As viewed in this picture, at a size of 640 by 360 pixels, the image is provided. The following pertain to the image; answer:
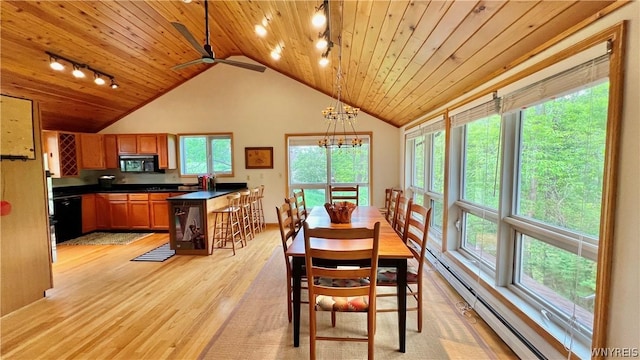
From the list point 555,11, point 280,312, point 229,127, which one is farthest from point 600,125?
point 229,127

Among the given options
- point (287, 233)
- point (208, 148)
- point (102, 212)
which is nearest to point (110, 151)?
point (102, 212)

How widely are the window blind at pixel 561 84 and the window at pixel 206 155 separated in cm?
506

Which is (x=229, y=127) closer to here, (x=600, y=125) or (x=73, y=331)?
(x=73, y=331)

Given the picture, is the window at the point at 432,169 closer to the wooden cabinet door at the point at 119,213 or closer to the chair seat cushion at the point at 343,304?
the chair seat cushion at the point at 343,304

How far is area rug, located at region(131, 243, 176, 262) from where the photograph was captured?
12.8 ft

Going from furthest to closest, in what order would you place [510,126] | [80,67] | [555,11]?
[80,67]
[510,126]
[555,11]

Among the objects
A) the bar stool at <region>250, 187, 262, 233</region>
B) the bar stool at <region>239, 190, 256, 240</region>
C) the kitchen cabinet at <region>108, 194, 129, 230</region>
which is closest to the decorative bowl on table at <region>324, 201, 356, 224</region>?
the bar stool at <region>239, 190, 256, 240</region>

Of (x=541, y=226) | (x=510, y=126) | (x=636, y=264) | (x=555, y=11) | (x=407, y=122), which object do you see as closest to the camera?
(x=636, y=264)

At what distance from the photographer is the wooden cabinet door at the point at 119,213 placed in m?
5.35

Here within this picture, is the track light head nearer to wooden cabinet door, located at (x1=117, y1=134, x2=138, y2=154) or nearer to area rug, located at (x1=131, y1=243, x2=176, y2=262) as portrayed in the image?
wooden cabinet door, located at (x1=117, y1=134, x2=138, y2=154)

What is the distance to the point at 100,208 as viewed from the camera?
17.7ft

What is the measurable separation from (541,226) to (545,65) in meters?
1.02

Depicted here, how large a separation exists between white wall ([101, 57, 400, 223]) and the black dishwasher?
1.57 meters

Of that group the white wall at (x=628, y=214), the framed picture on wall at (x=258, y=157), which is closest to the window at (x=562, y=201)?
the white wall at (x=628, y=214)
